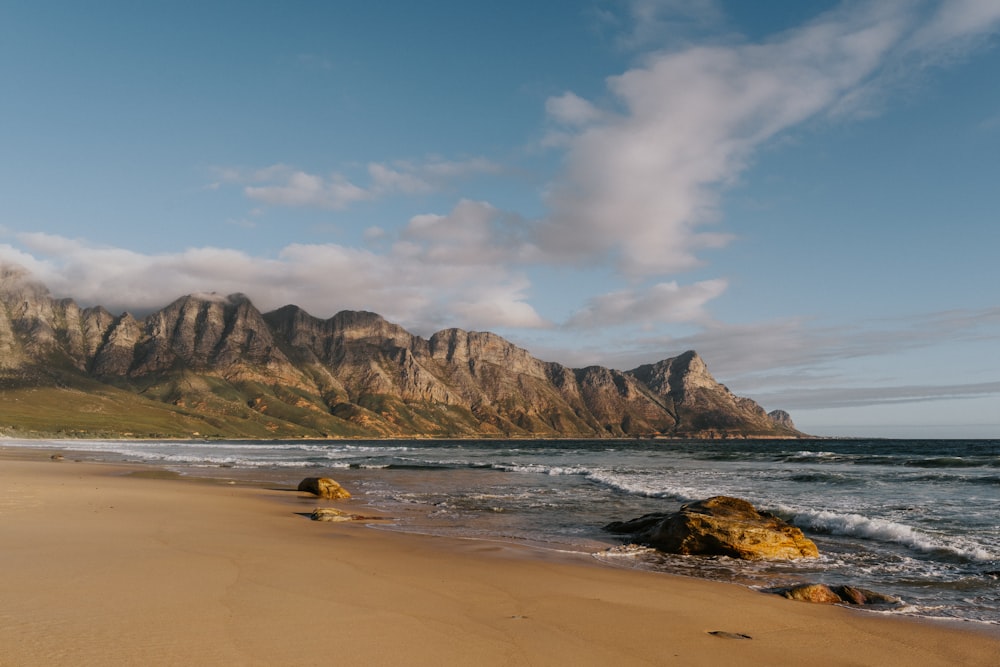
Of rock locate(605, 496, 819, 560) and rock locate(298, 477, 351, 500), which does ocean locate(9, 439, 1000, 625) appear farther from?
rock locate(298, 477, 351, 500)

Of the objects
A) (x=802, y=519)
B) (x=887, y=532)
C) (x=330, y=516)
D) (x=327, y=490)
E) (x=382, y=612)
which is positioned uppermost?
(x=382, y=612)

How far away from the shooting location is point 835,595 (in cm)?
1099

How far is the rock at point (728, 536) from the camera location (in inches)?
611

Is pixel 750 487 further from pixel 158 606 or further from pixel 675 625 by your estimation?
pixel 158 606

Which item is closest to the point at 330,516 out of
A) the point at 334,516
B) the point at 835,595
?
the point at 334,516

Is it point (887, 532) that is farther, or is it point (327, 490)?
point (327, 490)

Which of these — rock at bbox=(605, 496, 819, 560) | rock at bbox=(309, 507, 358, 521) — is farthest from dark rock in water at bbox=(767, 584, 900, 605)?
rock at bbox=(309, 507, 358, 521)

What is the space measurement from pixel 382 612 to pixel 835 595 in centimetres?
872

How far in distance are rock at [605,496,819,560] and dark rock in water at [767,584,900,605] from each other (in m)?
4.29

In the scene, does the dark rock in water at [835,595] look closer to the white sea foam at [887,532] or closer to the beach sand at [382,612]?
the beach sand at [382,612]

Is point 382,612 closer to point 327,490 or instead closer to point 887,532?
point 887,532

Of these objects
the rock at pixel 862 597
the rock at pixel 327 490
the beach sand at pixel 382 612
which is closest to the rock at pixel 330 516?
the beach sand at pixel 382 612

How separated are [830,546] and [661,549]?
215 inches

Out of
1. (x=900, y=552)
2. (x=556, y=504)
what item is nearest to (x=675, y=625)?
(x=900, y=552)
